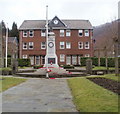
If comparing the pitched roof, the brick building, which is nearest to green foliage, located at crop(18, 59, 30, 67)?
the brick building

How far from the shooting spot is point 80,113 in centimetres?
614

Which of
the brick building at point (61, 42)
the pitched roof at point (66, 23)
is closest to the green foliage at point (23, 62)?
the brick building at point (61, 42)

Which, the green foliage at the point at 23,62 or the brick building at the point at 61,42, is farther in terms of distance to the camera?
the brick building at the point at 61,42

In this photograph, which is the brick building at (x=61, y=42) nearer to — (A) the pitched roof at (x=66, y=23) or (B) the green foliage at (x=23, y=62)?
(A) the pitched roof at (x=66, y=23)

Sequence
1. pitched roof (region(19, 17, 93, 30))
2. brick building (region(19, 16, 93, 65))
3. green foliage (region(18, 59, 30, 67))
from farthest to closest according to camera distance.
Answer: pitched roof (region(19, 17, 93, 30)), brick building (region(19, 16, 93, 65)), green foliage (region(18, 59, 30, 67))

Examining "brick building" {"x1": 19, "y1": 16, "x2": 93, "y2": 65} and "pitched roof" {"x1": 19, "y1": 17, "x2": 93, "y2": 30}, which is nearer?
"brick building" {"x1": 19, "y1": 16, "x2": 93, "y2": 65}

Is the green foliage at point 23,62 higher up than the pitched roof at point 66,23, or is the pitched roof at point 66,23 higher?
the pitched roof at point 66,23

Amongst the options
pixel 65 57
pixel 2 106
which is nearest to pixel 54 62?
pixel 2 106

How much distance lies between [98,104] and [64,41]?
47.3 m

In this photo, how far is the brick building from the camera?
176 feet

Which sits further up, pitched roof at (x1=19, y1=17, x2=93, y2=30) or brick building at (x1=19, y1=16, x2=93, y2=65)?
pitched roof at (x1=19, y1=17, x2=93, y2=30)

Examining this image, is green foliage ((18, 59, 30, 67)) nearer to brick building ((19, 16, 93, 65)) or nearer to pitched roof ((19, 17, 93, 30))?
brick building ((19, 16, 93, 65))

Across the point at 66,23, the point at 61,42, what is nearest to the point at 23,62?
the point at 61,42

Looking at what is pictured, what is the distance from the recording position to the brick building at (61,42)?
176 ft
